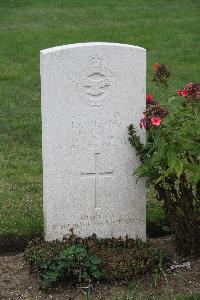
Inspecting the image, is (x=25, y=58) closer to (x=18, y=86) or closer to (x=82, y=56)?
(x=18, y=86)

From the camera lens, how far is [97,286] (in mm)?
4918

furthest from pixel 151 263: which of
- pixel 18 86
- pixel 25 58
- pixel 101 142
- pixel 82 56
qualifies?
pixel 25 58

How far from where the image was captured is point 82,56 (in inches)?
195

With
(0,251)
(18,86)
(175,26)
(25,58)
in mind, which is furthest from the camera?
(175,26)

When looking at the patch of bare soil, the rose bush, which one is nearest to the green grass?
the patch of bare soil

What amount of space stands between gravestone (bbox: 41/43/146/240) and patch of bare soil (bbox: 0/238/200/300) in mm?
340

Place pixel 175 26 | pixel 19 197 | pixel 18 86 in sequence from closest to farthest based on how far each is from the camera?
pixel 19 197
pixel 18 86
pixel 175 26

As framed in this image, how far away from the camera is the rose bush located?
4.79 metres

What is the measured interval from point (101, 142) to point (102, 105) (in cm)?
25

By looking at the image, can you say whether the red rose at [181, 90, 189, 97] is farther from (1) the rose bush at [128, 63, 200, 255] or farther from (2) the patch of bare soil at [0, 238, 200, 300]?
(2) the patch of bare soil at [0, 238, 200, 300]

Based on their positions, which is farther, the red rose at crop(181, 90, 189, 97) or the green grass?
the green grass

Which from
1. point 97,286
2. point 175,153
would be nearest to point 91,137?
point 175,153

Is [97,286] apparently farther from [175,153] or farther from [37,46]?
[37,46]

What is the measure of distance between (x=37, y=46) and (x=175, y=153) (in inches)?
339
